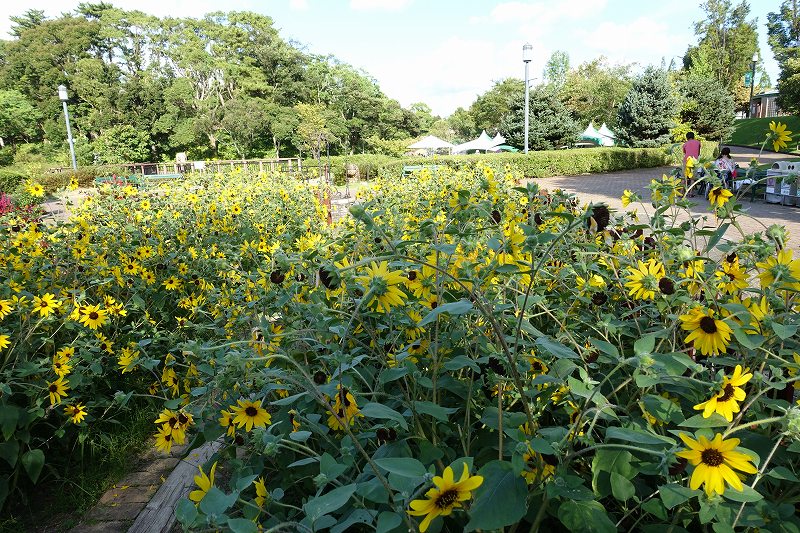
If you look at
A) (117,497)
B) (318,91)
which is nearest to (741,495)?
(117,497)

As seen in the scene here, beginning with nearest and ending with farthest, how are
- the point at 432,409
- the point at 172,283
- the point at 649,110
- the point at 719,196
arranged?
the point at 432,409, the point at 719,196, the point at 172,283, the point at 649,110

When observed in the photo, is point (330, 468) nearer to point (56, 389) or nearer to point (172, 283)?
point (56, 389)

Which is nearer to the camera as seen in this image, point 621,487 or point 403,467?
point 403,467

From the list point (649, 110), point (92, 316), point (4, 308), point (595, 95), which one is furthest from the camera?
point (595, 95)

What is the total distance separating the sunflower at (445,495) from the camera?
73 centimetres

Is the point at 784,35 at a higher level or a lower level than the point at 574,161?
higher

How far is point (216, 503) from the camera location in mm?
797

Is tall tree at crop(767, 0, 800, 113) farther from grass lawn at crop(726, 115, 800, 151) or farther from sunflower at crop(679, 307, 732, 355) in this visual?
sunflower at crop(679, 307, 732, 355)

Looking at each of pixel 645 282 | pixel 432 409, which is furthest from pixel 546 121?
pixel 432 409

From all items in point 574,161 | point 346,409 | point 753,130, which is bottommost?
point 346,409

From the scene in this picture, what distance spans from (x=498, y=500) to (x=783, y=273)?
769mm

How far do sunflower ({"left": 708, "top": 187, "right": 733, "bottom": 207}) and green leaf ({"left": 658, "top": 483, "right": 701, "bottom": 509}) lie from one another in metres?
1.02

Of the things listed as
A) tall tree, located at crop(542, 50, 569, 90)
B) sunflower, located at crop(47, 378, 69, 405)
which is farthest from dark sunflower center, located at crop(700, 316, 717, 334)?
Answer: tall tree, located at crop(542, 50, 569, 90)

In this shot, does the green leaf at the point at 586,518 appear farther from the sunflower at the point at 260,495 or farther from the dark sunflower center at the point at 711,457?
the sunflower at the point at 260,495
